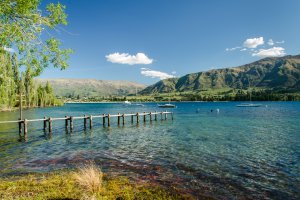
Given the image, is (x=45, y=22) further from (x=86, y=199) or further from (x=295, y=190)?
(x=295, y=190)

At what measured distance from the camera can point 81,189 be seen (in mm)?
13555

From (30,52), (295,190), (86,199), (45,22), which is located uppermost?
(45,22)

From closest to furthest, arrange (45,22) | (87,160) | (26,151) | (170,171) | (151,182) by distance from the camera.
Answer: (45,22)
(151,182)
(170,171)
(87,160)
(26,151)

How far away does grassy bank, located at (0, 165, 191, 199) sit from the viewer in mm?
12523

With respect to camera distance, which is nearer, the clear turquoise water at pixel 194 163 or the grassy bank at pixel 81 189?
the grassy bank at pixel 81 189

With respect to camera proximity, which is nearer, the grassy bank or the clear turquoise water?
the grassy bank

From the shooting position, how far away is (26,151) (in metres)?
26.6

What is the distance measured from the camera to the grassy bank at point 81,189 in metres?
12.5

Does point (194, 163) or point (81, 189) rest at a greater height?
point (81, 189)

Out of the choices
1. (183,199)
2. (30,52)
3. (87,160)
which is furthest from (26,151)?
(183,199)

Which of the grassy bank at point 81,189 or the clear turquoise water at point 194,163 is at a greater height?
the grassy bank at point 81,189

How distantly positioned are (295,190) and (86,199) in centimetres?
1285

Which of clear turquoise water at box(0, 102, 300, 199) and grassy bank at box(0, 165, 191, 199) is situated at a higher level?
grassy bank at box(0, 165, 191, 199)

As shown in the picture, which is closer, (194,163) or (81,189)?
(81,189)
